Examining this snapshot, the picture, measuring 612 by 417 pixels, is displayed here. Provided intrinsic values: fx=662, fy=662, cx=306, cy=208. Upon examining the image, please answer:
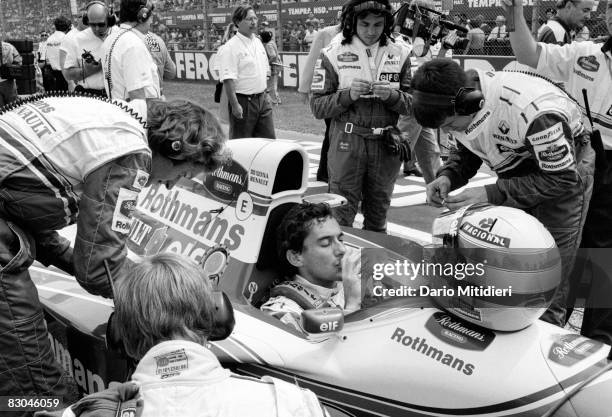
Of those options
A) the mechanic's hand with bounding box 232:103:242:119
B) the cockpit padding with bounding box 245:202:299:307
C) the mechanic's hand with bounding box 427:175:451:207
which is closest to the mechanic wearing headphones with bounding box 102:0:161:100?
the mechanic's hand with bounding box 232:103:242:119

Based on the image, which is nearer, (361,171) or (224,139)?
(224,139)

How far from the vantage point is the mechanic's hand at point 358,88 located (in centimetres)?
425

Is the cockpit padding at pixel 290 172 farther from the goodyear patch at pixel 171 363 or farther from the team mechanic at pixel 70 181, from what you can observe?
the goodyear patch at pixel 171 363

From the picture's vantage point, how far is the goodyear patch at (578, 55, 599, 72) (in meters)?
3.25

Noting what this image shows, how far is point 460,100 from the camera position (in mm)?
2584

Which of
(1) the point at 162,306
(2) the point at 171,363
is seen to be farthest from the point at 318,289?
(2) the point at 171,363

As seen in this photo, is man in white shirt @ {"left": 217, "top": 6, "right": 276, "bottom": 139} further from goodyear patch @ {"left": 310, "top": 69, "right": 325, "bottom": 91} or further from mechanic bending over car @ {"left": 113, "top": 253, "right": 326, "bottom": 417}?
mechanic bending over car @ {"left": 113, "top": 253, "right": 326, "bottom": 417}

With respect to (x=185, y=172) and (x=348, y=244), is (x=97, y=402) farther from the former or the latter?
(x=348, y=244)

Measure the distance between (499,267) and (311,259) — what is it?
3.33ft

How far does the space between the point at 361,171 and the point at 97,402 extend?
10.4 ft

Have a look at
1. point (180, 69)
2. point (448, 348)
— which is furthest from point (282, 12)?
point (448, 348)

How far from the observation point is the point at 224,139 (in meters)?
2.29

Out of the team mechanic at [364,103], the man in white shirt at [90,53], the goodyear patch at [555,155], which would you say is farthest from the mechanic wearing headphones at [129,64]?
the goodyear patch at [555,155]

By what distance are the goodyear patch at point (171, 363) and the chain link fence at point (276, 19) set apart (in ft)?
21.3
